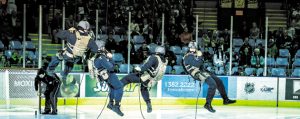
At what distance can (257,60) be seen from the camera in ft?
63.1

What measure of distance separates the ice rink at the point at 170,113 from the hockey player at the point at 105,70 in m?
1.38

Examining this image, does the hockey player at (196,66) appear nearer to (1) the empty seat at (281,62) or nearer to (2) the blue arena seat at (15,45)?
(1) the empty seat at (281,62)

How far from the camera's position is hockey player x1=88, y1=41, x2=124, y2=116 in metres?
13.7

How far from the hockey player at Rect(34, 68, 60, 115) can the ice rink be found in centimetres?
28

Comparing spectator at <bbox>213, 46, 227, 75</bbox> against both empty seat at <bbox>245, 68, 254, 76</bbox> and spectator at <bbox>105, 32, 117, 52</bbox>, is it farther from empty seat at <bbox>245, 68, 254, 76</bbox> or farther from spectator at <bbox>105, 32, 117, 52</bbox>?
spectator at <bbox>105, 32, 117, 52</bbox>

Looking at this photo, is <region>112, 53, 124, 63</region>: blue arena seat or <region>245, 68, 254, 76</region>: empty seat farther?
<region>245, 68, 254, 76</region>: empty seat

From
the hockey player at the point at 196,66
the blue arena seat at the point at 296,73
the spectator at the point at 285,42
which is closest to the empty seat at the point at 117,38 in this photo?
the hockey player at the point at 196,66

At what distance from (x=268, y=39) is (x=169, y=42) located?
296 cm

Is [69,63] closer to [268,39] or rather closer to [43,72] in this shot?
[43,72]

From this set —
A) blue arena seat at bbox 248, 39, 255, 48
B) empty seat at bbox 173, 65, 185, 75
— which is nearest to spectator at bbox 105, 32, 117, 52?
empty seat at bbox 173, 65, 185, 75

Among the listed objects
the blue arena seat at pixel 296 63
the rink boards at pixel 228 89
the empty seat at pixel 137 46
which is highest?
the empty seat at pixel 137 46

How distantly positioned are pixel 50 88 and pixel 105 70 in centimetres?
209

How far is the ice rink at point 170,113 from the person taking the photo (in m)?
15.5

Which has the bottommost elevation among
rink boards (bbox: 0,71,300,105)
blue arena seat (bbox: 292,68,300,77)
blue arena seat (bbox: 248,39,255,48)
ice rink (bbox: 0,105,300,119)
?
ice rink (bbox: 0,105,300,119)
